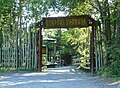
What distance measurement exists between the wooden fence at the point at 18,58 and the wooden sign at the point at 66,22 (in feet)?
6.55

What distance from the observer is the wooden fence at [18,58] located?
21219mm

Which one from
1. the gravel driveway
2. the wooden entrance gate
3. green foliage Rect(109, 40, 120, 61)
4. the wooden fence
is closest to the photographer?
the gravel driveway

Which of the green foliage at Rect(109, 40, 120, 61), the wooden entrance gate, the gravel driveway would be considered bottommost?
the gravel driveway

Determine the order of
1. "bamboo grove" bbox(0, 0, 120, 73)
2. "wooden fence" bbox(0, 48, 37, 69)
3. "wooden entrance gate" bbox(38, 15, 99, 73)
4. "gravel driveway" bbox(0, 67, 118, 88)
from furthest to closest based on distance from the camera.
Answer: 1. "wooden fence" bbox(0, 48, 37, 69)
2. "wooden entrance gate" bbox(38, 15, 99, 73)
3. "bamboo grove" bbox(0, 0, 120, 73)
4. "gravel driveway" bbox(0, 67, 118, 88)

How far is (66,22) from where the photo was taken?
2036cm

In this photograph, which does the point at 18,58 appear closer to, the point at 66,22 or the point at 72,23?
the point at 66,22

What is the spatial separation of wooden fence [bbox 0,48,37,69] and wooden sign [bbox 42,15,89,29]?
200cm

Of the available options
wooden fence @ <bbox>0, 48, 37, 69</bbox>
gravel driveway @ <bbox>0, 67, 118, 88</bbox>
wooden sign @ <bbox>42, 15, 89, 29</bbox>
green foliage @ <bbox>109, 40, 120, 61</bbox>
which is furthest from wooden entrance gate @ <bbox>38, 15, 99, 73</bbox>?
gravel driveway @ <bbox>0, 67, 118, 88</bbox>

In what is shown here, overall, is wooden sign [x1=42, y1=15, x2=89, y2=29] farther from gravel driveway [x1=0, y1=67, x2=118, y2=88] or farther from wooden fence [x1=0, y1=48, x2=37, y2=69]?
gravel driveway [x1=0, y1=67, x2=118, y2=88]

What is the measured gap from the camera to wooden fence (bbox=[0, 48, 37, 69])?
2122 centimetres

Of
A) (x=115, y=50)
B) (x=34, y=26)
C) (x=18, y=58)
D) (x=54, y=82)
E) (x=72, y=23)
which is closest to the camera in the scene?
(x=54, y=82)

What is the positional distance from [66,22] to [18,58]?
3.83 m

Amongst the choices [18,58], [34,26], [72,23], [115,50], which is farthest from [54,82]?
[34,26]

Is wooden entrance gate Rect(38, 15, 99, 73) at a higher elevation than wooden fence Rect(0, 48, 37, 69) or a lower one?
higher
